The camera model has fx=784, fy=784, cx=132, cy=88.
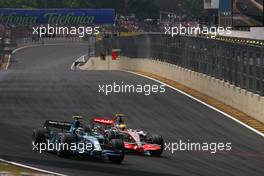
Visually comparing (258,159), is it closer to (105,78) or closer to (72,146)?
(72,146)

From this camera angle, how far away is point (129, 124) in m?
26.2

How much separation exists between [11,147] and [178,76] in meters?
22.5

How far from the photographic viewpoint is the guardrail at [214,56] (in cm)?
2816

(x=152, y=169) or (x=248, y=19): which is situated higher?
(x=248, y=19)

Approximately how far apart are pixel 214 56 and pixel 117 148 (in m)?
17.5

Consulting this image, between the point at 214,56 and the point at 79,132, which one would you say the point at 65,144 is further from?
the point at 214,56

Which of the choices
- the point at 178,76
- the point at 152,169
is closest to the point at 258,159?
the point at 152,169

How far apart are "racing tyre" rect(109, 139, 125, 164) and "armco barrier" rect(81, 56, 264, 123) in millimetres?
9546

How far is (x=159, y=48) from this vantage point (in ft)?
165

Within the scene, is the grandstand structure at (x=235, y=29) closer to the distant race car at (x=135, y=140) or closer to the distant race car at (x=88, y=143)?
the distant race car at (x=135, y=140)

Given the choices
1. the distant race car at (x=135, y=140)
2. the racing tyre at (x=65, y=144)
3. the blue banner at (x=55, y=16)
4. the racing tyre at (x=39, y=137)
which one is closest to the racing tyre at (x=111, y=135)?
the distant race car at (x=135, y=140)

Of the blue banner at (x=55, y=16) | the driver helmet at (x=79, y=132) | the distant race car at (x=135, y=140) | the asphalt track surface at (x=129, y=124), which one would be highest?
the blue banner at (x=55, y=16)

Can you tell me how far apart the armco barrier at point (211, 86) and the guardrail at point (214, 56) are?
0.87ft

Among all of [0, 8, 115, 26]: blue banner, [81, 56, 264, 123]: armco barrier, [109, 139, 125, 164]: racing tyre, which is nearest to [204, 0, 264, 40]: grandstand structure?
[81, 56, 264, 123]: armco barrier
